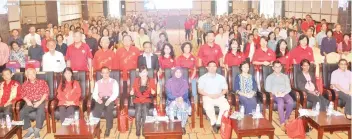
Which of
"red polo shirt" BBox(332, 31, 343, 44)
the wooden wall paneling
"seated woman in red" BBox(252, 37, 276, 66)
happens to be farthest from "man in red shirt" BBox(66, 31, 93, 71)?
the wooden wall paneling

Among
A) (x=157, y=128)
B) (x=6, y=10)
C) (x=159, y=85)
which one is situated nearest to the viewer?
(x=157, y=128)

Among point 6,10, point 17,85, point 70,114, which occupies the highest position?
point 6,10

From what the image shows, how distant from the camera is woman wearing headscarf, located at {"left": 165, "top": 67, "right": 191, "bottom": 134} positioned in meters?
6.04

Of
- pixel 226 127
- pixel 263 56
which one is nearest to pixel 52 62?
pixel 226 127

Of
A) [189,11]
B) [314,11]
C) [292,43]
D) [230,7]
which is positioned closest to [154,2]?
[189,11]

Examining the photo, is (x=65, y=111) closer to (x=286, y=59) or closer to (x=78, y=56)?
(x=78, y=56)

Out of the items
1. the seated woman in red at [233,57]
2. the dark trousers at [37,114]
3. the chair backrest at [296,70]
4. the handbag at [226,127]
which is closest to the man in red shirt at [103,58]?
the dark trousers at [37,114]

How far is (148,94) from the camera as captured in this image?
241 inches

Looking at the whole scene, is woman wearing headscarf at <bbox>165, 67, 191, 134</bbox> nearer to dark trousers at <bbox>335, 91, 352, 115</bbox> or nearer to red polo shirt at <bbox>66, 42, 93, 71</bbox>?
red polo shirt at <bbox>66, 42, 93, 71</bbox>

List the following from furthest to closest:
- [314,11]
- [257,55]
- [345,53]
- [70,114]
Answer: [314,11] < [345,53] < [257,55] < [70,114]

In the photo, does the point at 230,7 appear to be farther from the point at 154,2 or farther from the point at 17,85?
the point at 17,85

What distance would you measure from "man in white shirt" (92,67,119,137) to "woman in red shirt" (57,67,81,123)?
28cm

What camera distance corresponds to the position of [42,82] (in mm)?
6191

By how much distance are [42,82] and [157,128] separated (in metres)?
2.30
